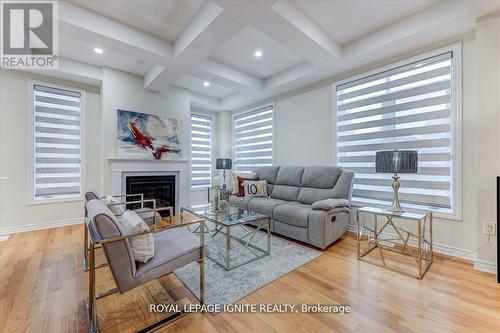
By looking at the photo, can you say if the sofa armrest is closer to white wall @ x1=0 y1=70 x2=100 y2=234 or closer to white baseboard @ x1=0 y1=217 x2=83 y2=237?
white baseboard @ x1=0 y1=217 x2=83 y2=237

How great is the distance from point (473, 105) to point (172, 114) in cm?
466

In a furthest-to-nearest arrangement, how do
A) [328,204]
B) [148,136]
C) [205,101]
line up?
[205,101]
[148,136]
[328,204]

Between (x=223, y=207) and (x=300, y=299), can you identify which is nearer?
(x=300, y=299)

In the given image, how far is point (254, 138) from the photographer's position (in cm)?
535

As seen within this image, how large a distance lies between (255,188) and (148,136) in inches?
90.6

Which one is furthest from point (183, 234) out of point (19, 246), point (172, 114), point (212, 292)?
point (172, 114)

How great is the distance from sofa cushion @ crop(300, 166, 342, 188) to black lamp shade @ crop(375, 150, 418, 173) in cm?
93

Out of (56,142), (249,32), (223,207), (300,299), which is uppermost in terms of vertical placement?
(249,32)


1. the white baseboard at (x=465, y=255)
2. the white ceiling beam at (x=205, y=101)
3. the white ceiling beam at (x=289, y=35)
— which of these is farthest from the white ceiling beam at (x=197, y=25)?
the white baseboard at (x=465, y=255)

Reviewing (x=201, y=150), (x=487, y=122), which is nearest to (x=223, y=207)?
(x=487, y=122)

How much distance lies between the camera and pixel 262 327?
1.54 metres

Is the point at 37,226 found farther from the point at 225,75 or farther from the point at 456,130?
the point at 456,130

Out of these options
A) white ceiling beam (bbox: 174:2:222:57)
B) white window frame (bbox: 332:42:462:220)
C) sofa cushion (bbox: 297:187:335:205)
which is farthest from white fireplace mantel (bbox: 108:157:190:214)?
white window frame (bbox: 332:42:462:220)

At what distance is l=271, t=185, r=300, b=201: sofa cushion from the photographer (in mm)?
3851
